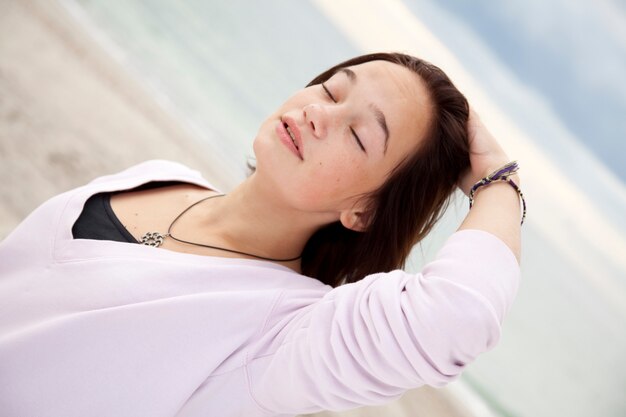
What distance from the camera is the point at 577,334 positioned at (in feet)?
6.40

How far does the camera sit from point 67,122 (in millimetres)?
2535

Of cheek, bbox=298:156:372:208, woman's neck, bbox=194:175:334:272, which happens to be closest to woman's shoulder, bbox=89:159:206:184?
woman's neck, bbox=194:175:334:272

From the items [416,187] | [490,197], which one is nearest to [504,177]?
[490,197]

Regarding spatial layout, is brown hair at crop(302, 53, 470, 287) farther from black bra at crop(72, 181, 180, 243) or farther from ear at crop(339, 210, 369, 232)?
black bra at crop(72, 181, 180, 243)

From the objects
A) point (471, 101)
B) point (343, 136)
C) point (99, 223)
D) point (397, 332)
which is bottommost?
point (471, 101)

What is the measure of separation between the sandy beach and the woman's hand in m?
0.92

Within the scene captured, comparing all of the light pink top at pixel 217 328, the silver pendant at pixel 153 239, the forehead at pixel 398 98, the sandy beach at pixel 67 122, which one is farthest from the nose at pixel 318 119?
the sandy beach at pixel 67 122

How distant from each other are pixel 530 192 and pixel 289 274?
116 centimetres

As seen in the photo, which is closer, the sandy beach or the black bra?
the black bra

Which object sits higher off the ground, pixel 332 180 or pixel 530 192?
pixel 332 180

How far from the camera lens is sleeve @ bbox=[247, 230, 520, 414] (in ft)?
3.00

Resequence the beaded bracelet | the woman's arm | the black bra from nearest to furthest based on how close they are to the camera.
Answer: the woman's arm → the beaded bracelet → the black bra

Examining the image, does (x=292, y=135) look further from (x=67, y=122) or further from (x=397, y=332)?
(x=67, y=122)

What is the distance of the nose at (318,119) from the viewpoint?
1.25 meters
